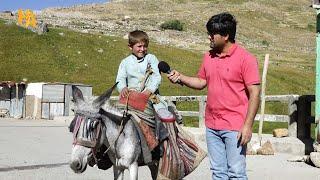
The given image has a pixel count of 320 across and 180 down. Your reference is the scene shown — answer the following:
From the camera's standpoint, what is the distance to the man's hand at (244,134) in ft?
15.9

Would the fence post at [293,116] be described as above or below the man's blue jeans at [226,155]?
below

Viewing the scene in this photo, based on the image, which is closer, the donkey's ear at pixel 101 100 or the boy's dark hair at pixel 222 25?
the boy's dark hair at pixel 222 25

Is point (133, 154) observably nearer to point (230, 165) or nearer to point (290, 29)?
point (230, 165)

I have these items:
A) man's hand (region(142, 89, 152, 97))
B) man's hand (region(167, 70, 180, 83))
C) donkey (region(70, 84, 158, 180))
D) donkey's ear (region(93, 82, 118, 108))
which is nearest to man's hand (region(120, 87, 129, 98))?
man's hand (region(142, 89, 152, 97))

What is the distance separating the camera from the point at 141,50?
5.99 m

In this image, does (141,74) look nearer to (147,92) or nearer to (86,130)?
(147,92)

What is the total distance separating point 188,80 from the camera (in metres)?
5.25

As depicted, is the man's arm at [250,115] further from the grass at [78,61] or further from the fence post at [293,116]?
the grass at [78,61]

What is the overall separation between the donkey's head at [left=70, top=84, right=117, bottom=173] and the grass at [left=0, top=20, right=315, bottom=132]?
2159cm

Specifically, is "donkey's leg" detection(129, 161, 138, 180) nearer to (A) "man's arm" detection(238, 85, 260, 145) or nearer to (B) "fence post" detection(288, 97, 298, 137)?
(A) "man's arm" detection(238, 85, 260, 145)

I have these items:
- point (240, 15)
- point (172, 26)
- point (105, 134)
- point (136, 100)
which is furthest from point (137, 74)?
point (240, 15)

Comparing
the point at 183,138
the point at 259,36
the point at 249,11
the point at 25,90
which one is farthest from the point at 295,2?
the point at 183,138

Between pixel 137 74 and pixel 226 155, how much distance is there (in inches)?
55.1

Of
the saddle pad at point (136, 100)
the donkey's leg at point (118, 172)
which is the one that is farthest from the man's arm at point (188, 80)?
the donkey's leg at point (118, 172)
